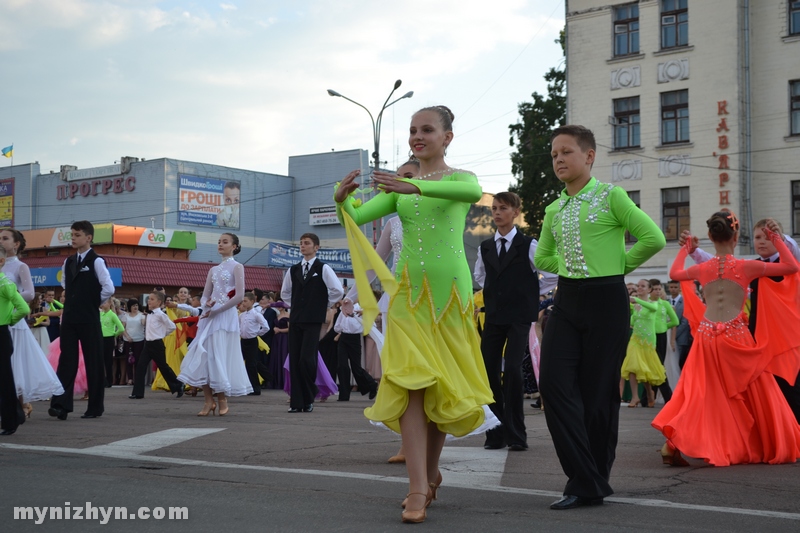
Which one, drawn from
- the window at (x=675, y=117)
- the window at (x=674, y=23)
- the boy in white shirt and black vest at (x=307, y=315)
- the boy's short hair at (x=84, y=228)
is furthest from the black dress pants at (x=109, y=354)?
the window at (x=674, y=23)

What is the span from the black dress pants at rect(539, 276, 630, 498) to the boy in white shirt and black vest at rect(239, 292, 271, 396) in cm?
1404

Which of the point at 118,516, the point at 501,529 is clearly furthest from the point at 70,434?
the point at 501,529

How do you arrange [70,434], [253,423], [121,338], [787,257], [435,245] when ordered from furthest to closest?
[121,338]
[253,423]
[70,434]
[787,257]
[435,245]

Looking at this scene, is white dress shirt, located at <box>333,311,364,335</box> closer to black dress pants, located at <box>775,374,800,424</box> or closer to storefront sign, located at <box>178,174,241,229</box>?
black dress pants, located at <box>775,374,800,424</box>

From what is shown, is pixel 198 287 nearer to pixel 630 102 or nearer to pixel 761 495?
pixel 630 102

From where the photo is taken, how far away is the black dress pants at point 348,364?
17.5 meters

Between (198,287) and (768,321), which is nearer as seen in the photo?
(768,321)

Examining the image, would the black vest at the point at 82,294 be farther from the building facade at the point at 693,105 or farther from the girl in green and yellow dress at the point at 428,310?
the building facade at the point at 693,105

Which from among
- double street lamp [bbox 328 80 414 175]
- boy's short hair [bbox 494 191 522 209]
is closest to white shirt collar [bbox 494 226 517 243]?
boy's short hair [bbox 494 191 522 209]

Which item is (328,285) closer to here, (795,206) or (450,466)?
(450,466)

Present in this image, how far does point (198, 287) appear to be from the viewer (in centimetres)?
4869

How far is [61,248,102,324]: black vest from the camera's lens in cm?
1166

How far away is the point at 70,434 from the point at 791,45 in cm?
3284

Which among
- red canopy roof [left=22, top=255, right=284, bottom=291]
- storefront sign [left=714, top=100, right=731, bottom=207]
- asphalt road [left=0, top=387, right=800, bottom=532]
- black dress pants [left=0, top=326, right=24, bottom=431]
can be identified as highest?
storefront sign [left=714, top=100, right=731, bottom=207]
